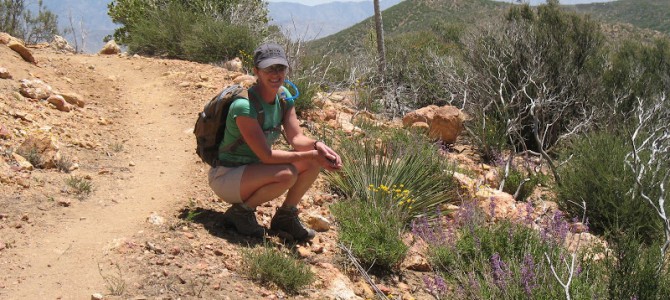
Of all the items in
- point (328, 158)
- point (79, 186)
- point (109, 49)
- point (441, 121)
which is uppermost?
point (109, 49)

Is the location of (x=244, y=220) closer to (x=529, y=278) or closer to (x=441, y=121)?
(x=529, y=278)

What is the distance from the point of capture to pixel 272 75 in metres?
3.50

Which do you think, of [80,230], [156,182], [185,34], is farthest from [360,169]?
[185,34]

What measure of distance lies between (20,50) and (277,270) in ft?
18.3

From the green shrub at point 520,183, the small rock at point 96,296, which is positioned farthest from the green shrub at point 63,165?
the green shrub at point 520,183

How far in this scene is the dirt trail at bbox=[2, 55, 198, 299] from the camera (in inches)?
119

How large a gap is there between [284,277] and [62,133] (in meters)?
3.21

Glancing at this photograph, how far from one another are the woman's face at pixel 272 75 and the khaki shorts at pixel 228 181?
0.51 meters

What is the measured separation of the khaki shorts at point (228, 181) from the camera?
365 cm

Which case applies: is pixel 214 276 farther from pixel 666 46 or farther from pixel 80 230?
pixel 666 46

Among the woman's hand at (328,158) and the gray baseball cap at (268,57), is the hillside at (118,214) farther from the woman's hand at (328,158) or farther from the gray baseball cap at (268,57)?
the gray baseball cap at (268,57)

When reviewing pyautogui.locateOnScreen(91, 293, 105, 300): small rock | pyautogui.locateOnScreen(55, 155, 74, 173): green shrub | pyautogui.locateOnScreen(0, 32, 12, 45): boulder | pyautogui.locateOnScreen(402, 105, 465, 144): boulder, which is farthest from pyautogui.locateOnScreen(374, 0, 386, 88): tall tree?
pyautogui.locateOnScreen(91, 293, 105, 300): small rock

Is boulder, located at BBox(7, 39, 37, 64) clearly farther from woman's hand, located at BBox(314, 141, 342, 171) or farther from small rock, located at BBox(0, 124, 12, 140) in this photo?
woman's hand, located at BBox(314, 141, 342, 171)

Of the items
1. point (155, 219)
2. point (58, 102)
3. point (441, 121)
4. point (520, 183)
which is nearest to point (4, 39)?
point (58, 102)
